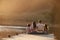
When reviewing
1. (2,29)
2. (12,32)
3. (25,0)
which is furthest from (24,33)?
(25,0)

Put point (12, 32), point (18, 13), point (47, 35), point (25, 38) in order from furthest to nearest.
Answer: point (18, 13) < point (12, 32) < point (47, 35) < point (25, 38)

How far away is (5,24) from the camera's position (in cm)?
161

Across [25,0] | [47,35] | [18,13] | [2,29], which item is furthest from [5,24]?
[47,35]

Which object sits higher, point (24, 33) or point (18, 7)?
point (18, 7)

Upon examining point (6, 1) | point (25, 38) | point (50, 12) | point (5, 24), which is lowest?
point (25, 38)

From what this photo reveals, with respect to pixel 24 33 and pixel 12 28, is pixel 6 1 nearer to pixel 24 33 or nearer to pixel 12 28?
pixel 12 28

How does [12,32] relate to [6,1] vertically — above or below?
below

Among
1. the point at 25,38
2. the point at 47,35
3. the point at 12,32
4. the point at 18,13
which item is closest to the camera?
the point at 25,38

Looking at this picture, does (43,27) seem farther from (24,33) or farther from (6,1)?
(6,1)

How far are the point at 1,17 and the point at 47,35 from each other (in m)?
0.56

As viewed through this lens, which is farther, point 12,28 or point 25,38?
point 12,28

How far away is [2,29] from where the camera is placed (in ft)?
5.12

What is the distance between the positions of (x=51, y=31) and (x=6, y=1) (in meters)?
0.60

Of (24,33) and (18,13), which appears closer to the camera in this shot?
(24,33)
